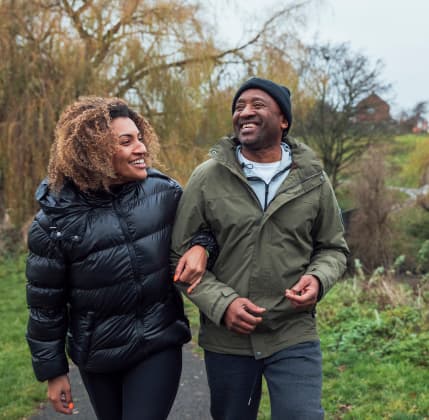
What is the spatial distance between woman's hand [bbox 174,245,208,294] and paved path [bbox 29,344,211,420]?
212cm

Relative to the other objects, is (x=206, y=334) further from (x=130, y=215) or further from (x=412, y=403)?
(x=412, y=403)

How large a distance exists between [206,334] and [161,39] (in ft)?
31.5

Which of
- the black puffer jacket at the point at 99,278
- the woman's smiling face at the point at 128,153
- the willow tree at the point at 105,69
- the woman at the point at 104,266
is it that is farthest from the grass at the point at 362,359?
the willow tree at the point at 105,69

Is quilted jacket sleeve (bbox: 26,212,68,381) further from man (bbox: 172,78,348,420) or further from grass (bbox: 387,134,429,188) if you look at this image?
grass (bbox: 387,134,429,188)

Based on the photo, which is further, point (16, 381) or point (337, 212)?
point (16, 381)

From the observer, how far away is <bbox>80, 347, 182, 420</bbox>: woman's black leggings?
90.4 inches

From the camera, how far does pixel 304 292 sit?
223 centimetres

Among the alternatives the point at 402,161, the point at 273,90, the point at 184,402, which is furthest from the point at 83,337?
the point at 402,161

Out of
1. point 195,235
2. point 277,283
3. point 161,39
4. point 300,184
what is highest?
point 161,39

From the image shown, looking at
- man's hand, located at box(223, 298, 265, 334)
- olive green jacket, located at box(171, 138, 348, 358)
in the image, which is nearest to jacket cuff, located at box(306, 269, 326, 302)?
olive green jacket, located at box(171, 138, 348, 358)

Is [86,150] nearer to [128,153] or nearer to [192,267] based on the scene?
[128,153]

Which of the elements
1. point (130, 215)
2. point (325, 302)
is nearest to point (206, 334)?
point (130, 215)

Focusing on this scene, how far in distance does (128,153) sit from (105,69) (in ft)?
28.7

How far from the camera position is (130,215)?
2283mm
